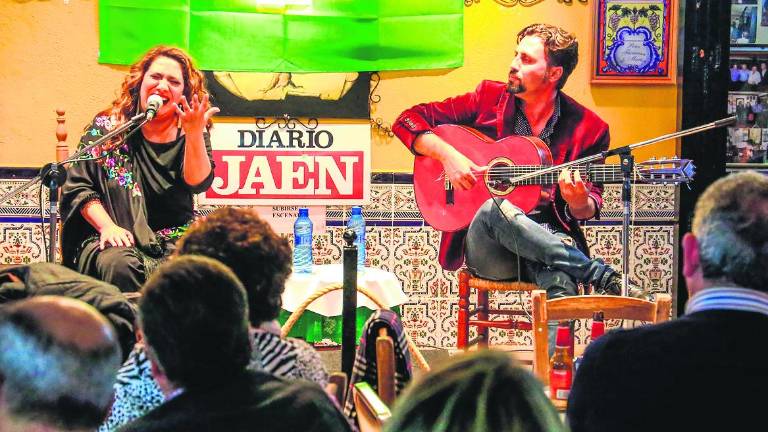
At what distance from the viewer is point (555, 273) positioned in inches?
194

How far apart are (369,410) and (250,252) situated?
0.56m

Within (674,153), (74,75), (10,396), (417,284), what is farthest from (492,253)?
(10,396)

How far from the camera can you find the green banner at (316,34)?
5.69 metres

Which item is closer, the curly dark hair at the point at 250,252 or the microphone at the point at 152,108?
the curly dark hair at the point at 250,252

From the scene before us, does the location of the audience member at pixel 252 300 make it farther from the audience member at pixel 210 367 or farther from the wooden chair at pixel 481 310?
the wooden chair at pixel 481 310

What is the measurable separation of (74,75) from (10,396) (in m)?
4.56

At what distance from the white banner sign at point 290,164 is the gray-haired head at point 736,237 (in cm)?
393

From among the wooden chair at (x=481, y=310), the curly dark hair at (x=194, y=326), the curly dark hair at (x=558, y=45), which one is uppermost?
the curly dark hair at (x=558, y=45)

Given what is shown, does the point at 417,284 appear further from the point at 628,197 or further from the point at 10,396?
the point at 10,396

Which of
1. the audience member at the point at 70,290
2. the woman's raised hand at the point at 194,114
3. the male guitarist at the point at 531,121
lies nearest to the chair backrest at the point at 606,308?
the audience member at the point at 70,290

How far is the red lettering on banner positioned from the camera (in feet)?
18.9

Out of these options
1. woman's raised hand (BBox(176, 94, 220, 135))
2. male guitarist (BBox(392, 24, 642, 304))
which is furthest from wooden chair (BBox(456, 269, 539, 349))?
woman's raised hand (BBox(176, 94, 220, 135))

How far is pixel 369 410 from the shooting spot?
1.76 m

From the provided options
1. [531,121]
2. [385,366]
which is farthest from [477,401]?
[531,121]
